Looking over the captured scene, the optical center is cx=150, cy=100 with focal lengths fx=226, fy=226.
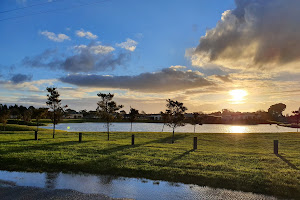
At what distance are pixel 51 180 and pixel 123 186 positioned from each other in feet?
12.2

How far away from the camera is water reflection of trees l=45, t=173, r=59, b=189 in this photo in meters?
9.98

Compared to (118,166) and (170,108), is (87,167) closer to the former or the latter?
(118,166)

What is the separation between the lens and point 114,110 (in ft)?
116

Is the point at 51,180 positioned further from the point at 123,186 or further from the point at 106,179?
the point at 123,186

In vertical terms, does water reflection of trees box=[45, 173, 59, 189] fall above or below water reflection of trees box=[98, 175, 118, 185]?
below

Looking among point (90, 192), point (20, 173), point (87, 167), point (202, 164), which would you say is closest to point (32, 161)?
point (20, 173)

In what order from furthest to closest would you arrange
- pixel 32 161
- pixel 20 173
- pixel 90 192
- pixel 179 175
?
pixel 32 161 < pixel 20 173 < pixel 179 175 < pixel 90 192

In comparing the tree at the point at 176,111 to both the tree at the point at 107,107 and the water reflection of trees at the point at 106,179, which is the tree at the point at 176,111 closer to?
the tree at the point at 107,107

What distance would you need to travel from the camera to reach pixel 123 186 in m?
9.93

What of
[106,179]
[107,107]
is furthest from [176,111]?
[106,179]

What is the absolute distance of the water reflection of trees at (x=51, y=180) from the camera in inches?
393

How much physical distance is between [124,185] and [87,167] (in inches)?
155

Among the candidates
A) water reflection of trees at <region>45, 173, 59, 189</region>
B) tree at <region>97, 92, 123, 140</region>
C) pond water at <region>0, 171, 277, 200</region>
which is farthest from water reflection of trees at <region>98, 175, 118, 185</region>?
tree at <region>97, 92, 123, 140</region>

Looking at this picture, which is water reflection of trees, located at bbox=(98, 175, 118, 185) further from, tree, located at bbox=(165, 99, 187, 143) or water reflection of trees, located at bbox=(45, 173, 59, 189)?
tree, located at bbox=(165, 99, 187, 143)
